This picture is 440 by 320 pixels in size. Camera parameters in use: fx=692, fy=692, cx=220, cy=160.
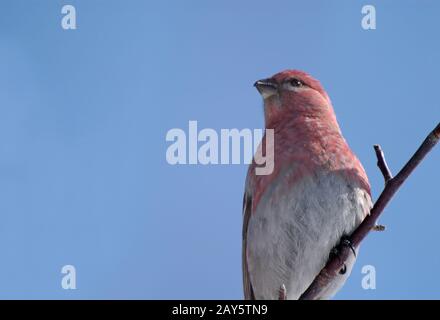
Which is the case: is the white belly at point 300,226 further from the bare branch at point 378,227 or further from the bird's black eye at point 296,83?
the bird's black eye at point 296,83

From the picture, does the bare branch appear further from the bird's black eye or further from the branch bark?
the bird's black eye

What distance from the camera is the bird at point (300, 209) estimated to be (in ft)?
17.2

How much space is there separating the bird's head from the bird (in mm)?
286

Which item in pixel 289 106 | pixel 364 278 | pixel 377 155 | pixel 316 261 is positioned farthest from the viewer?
pixel 289 106

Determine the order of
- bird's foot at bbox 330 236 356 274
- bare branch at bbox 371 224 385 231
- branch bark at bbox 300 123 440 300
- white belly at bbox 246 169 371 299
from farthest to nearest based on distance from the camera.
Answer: white belly at bbox 246 169 371 299 → bird's foot at bbox 330 236 356 274 → bare branch at bbox 371 224 385 231 → branch bark at bbox 300 123 440 300

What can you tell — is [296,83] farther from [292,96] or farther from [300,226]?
[300,226]

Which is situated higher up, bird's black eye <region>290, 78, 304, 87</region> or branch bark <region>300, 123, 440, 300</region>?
bird's black eye <region>290, 78, 304, 87</region>

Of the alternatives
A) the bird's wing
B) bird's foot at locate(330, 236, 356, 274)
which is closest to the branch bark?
bird's foot at locate(330, 236, 356, 274)

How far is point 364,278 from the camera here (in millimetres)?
5629

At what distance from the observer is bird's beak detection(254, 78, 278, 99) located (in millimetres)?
6641

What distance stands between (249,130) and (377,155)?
2611 millimetres

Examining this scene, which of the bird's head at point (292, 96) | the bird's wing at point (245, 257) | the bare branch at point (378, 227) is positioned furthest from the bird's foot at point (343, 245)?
the bird's head at point (292, 96)
